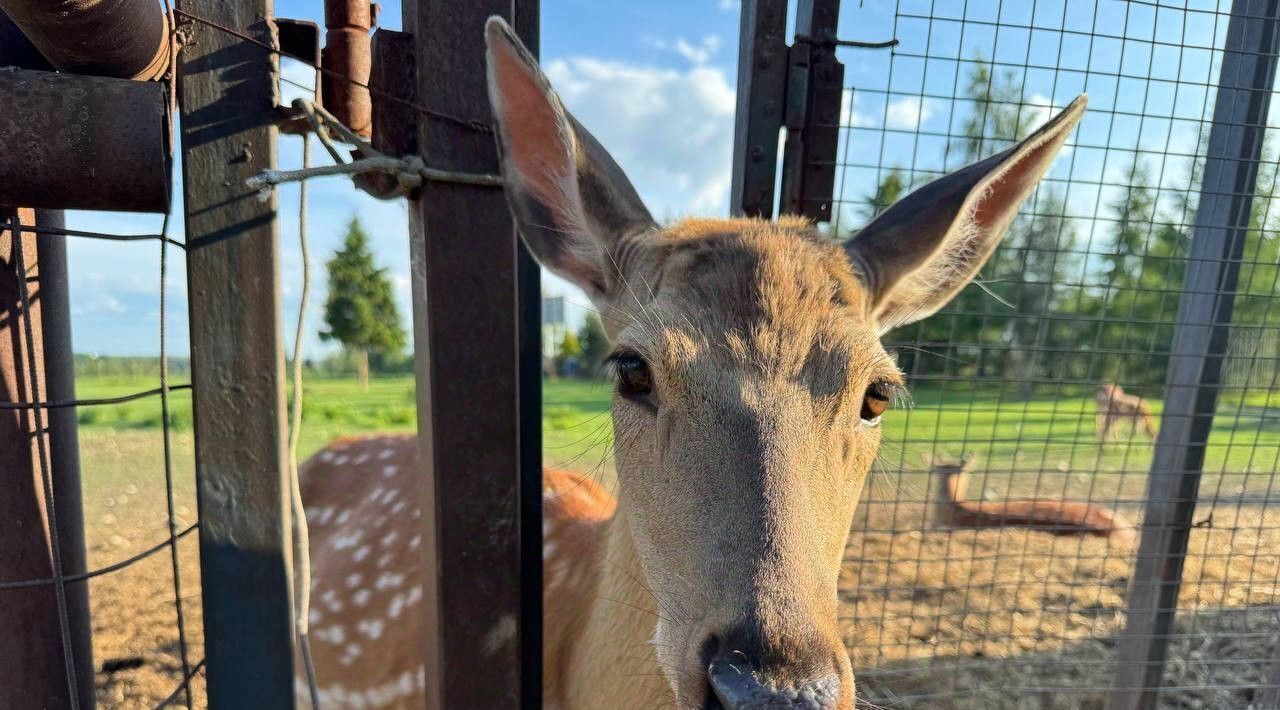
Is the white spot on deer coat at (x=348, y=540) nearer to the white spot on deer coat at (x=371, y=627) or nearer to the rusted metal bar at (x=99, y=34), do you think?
the white spot on deer coat at (x=371, y=627)

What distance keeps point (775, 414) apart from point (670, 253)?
0.55m

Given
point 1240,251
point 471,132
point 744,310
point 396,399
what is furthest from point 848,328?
point 396,399

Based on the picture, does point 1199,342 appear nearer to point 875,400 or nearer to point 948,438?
point 948,438

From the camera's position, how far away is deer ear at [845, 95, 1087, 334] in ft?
5.78

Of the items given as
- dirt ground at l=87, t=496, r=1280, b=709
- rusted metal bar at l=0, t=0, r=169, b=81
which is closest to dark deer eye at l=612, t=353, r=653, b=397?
rusted metal bar at l=0, t=0, r=169, b=81

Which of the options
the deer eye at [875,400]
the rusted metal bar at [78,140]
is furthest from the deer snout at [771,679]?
the rusted metal bar at [78,140]

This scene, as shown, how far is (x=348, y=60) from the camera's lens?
4.97 ft

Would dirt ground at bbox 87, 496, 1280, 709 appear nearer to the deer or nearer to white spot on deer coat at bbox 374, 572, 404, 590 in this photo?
the deer

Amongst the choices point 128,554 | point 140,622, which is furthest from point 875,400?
point 128,554

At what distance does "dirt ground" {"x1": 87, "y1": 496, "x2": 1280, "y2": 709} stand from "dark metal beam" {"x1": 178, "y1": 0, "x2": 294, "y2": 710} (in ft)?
7.19

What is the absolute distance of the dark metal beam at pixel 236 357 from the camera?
4.21 ft

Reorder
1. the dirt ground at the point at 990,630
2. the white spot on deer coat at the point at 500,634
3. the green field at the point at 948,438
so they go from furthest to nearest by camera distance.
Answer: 1. the dirt ground at the point at 990,630
2. the green field at the point at 948,438
3. the white spot on deer coat at the point at 500,634

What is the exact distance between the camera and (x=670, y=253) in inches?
68.6

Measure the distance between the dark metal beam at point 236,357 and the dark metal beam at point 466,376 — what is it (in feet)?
0.95
